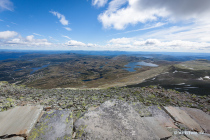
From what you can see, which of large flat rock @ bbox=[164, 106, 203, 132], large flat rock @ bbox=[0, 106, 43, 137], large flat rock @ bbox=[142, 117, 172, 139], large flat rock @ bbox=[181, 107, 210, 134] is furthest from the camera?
large flat rock @ bbox=[181, 107, 210, 134]

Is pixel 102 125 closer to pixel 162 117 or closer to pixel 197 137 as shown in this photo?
pixel 162 117

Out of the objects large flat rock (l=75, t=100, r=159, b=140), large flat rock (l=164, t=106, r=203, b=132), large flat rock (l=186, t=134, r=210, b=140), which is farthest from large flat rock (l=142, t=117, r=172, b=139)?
large flat rock (l=164, t=106, r=203, b=132)

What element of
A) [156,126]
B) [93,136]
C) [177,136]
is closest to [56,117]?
[93,136]

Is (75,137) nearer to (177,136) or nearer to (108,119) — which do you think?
(108,119)

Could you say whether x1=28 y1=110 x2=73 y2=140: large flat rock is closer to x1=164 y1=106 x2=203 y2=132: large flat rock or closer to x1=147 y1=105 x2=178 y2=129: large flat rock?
x1=147 y1=105 x2=178 y2=129: large flat rock

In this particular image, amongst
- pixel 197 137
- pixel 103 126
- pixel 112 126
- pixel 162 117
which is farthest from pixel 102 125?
pixel 197 137

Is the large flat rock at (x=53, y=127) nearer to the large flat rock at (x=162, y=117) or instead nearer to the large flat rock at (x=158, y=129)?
the large flat rock at (x=158, y=129)
